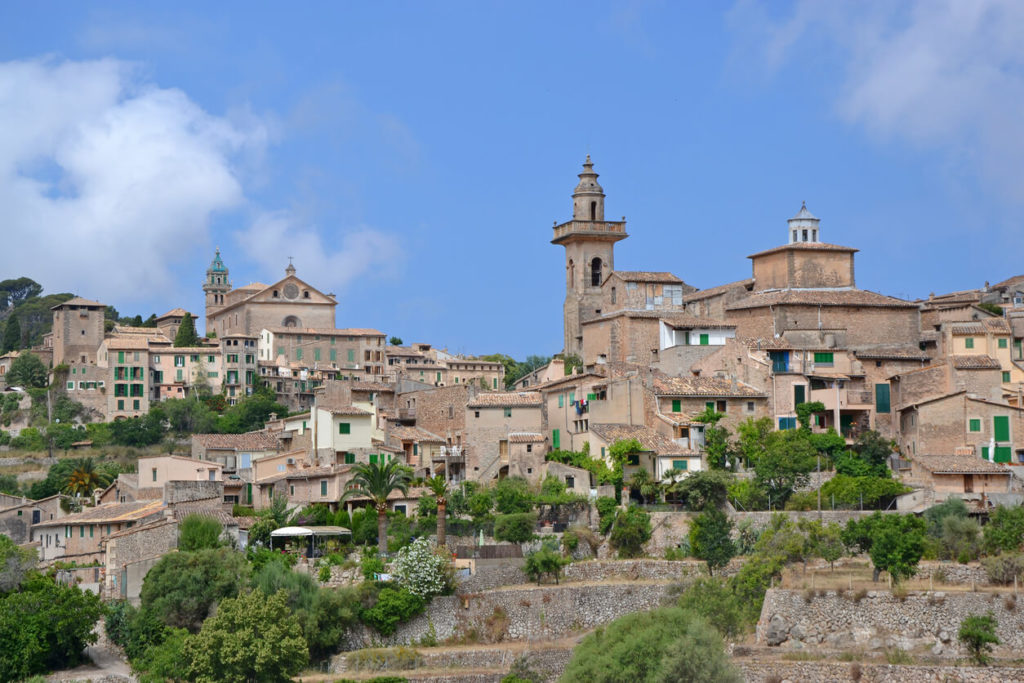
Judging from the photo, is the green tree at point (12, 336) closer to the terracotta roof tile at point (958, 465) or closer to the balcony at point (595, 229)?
the balcony at point (595, 229)

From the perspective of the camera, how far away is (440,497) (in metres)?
52.1

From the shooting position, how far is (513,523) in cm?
5091

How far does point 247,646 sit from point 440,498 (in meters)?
9.61

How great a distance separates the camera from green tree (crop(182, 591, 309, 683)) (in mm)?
43500

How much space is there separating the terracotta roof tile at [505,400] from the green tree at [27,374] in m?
41.6

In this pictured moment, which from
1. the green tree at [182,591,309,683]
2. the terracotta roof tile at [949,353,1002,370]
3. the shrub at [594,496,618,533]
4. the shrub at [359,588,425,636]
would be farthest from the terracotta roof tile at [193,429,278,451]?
the terracotta roof tile at [949,353,1002,370]

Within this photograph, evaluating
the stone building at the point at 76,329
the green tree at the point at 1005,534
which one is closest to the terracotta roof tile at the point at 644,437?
the green tree at the point at 1005,534

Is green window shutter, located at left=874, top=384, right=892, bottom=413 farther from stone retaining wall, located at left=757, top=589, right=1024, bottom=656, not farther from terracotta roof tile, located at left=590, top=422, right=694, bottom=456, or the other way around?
stone retaining wall, located at left=757, top=589, right=1024, bottom=656

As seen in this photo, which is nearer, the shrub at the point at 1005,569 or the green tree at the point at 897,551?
the green tree at the point at 897,551

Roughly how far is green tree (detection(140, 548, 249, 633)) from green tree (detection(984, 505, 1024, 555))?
70.1 feet

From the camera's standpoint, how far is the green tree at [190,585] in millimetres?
47281

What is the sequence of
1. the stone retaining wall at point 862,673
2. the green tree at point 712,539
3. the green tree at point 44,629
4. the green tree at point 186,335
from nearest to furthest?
the stone retaining wall at point 862,673 → the green tree at point 44,629 → the green tree at point 712,539 → the green tree at point 186,335

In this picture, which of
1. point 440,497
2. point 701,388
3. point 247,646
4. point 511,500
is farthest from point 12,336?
point 247,646

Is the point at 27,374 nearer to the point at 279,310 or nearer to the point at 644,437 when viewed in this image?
the point at 279,310
